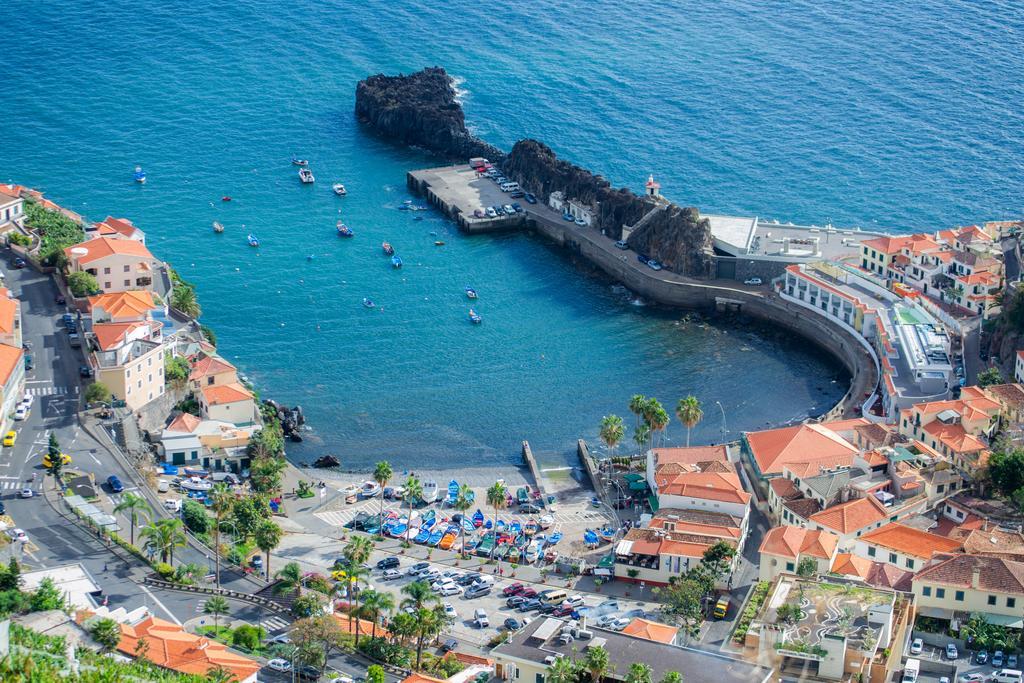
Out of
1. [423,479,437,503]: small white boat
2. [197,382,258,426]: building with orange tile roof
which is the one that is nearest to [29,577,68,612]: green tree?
[423,479,437,503]: small white boat

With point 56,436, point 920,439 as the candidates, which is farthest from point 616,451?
point 56,436

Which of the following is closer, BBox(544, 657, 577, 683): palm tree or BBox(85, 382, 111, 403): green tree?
BBox(544, 657, 577, 683): palm tree

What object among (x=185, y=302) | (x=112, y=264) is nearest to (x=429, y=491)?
(x=185, y=302)

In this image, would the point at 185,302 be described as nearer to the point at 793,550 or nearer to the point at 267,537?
the point at 267,537

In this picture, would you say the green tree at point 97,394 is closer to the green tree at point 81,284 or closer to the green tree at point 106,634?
the green tree at point 81,284

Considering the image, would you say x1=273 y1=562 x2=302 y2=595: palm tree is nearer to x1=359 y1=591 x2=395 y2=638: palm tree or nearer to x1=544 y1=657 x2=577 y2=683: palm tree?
x1=359 y1=591 x2=395 y2=638: palm tree
